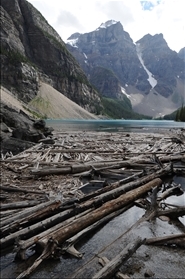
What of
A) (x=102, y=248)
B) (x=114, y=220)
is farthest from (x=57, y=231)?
(x=114, y=220)

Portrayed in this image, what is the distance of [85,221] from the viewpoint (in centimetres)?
751

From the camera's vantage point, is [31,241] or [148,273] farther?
[31,241]

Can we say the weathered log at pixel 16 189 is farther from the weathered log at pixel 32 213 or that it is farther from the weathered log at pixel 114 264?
the weathered log at pixel 114 264

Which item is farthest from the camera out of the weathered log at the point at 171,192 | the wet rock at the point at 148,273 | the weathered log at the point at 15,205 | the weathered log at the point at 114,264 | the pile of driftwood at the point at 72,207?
the weathered log at the point at 171,192

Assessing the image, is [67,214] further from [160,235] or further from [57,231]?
[160,235]

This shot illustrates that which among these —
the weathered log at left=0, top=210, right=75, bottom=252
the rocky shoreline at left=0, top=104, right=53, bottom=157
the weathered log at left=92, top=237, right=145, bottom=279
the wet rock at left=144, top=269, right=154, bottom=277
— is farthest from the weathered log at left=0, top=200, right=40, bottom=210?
the rocky shoreline at left=0, top=104, right=53, bottom=157

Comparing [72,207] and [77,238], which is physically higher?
[72,207]

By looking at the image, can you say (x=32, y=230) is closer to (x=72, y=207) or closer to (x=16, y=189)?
(x=72, y=207)

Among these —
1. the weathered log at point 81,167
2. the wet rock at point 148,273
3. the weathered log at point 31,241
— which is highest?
the weathered log at point 81,167

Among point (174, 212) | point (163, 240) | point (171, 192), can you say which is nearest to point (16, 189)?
point (163, 240)

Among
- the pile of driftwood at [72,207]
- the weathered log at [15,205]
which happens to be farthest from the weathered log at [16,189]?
the weathered log at [15,205]

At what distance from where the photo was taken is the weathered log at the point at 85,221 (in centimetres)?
613

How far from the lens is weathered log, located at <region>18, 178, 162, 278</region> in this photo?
241 inches

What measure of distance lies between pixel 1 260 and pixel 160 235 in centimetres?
502
